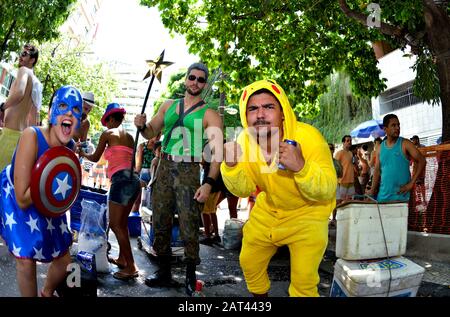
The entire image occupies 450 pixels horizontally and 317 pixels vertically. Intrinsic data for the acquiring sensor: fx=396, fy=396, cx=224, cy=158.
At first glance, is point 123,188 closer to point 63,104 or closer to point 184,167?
point 184,167

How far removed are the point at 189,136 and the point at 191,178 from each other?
393mm

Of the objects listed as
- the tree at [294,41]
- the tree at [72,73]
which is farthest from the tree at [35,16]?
the tree at [72,73]

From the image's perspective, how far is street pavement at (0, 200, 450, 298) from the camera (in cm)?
352

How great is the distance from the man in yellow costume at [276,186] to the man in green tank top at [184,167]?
93 cm

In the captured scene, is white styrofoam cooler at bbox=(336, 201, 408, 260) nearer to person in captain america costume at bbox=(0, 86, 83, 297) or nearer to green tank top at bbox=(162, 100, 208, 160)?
green tank top at bbox=(162, 100, 208, 160)

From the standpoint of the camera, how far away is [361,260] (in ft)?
10.5

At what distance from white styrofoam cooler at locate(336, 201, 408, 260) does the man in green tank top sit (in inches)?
47.9

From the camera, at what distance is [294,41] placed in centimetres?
934

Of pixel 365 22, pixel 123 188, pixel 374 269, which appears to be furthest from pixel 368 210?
pixel 365 22

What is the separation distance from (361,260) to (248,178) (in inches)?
50.9

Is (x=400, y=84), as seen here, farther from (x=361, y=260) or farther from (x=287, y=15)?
(x=361, y=260)

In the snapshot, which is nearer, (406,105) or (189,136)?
(189,136)

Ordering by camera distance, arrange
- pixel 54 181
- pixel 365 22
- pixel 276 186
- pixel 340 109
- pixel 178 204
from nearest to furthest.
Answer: pixel 54 181, pixel 276 186, pixel 178 204, pixel 365 22, pixel 340 109

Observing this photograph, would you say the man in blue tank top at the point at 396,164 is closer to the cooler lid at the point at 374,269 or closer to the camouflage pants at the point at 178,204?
A: the cooler lid at the point at 374,269
